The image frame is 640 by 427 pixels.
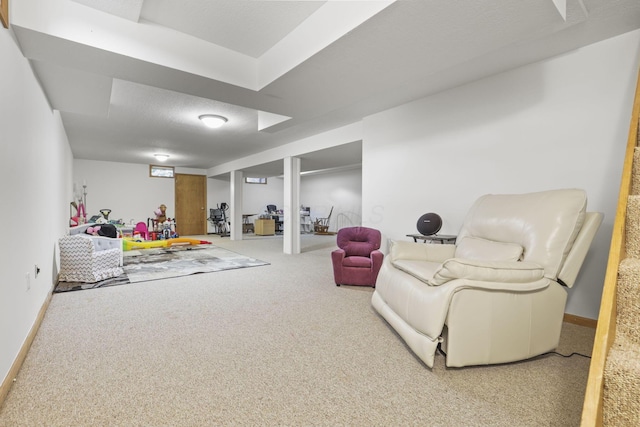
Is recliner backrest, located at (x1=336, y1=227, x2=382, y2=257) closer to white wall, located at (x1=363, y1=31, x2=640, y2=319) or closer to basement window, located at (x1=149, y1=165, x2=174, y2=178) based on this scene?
white wall, located at (x1=363, y1=31, x2=640, y2=319)

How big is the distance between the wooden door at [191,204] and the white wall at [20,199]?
7.57 meters

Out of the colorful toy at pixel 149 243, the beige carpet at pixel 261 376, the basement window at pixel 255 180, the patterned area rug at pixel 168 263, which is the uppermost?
the basement window at pixel 255 180

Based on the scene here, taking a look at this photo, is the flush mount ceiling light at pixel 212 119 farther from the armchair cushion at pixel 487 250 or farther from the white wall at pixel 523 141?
the armchair cushion at pixel 487 250

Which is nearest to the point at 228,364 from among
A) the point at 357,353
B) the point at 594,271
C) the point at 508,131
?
the point at 357,353

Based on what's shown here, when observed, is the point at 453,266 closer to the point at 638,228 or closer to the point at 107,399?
the point at 638,228

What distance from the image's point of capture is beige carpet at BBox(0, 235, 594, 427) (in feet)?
4.61

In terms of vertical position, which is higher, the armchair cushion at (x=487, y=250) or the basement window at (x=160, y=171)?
the basement window at (x=160, y=171)

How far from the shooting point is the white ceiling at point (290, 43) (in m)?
1.94

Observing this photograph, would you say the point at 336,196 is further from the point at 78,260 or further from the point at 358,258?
the point at 78,260

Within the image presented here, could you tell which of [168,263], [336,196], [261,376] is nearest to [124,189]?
[168,263]

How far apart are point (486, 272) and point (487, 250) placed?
2.06 feet

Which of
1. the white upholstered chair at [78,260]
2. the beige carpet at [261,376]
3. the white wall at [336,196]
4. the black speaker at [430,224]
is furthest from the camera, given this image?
the white wall at [336,196]

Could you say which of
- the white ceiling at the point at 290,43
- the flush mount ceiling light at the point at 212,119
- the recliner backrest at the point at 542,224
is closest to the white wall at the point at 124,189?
the flush mount ceiling light at the point at 212,119

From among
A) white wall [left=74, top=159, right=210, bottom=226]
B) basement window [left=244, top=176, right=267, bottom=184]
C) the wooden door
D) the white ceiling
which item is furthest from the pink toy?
basement window [left=244, top=176, right=267, bottom=184]
